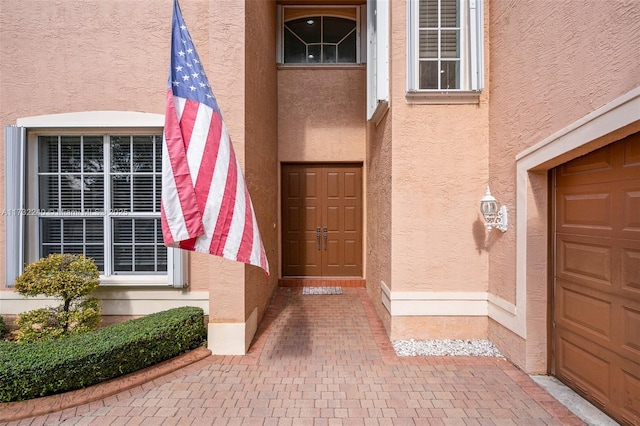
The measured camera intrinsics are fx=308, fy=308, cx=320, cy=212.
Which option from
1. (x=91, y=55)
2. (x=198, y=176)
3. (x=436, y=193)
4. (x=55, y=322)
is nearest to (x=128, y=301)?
(x=55, y=322)

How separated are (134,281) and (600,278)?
5.34 m

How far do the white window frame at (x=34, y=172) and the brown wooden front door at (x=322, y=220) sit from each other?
9.84ft

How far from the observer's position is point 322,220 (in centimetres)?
695

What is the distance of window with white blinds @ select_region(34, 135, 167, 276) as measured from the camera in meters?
4.34

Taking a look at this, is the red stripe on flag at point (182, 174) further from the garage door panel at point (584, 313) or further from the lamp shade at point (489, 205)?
the garage door panel at point (584, 313)

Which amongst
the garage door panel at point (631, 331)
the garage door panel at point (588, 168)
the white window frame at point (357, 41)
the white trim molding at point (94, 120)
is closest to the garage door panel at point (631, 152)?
the garage door panel at point (588, 168)

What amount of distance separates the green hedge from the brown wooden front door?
3373 millimetres

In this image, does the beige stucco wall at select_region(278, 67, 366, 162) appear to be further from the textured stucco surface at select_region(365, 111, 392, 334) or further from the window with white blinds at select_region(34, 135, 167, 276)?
the window with white blinds at select_region(34, 135, 167, 276)

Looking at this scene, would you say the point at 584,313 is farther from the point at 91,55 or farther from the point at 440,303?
the point at 91,55

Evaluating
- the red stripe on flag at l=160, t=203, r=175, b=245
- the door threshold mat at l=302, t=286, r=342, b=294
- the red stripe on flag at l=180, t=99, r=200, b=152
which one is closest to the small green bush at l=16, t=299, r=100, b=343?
the red stripe on flag at l=160, t=203, r=175, b=245

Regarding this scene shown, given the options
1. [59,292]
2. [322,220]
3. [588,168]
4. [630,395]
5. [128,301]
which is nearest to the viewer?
[630,395]

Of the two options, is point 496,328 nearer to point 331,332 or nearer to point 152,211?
point 331,332

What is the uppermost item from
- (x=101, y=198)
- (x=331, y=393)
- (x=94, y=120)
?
(x=94, y=120)

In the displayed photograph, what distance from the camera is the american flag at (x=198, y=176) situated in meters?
2.75
